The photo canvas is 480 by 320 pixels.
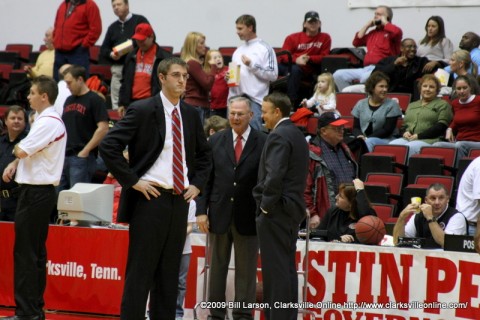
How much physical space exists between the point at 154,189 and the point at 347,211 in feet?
8.09

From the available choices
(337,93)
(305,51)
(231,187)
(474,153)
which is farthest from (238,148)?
(305,51)

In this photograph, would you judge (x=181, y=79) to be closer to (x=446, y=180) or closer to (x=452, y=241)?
(x=452, y=241)

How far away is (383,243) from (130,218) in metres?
2.44

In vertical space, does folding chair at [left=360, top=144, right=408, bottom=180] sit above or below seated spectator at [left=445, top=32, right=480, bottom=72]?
below

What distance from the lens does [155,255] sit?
640 centimetres

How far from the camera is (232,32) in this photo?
15336 mm

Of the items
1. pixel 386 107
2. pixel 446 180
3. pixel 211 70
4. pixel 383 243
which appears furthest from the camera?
pixel 211 70

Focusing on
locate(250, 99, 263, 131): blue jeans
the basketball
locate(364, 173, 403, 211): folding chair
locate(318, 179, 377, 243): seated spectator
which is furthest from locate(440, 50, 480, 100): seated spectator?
the basketball

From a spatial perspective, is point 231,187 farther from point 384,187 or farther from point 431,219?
point 384,187

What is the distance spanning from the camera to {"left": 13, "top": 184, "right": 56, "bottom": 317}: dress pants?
771 cm

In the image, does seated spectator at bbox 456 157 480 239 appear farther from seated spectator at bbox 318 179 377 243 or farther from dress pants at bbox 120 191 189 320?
dress pants at bbox 120 191 189 320

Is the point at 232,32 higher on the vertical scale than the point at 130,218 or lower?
higher

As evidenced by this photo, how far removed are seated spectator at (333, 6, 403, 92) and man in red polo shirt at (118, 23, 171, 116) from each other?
243cm

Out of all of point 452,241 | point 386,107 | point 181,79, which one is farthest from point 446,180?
point 181,79
